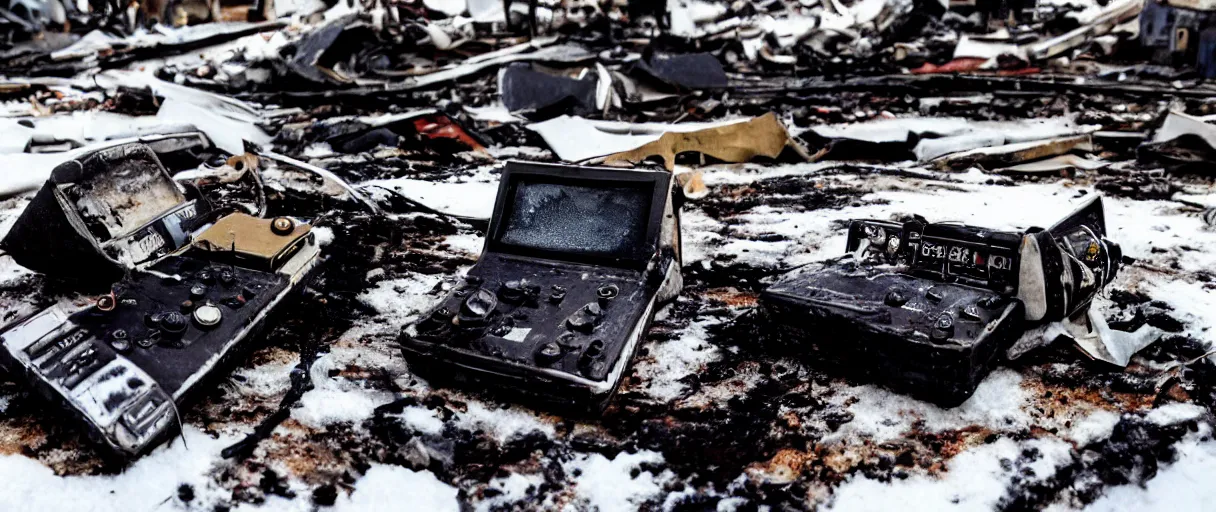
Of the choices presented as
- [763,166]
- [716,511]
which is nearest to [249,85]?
[763,166]

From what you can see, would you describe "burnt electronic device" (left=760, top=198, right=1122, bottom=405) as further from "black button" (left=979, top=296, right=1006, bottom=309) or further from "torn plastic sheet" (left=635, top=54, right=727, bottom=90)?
"torn plastic sheet" (left=635, top=54, right=727, bottom=90)

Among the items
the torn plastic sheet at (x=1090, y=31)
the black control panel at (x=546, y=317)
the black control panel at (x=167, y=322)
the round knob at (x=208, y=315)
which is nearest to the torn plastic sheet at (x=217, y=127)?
the black control panel at (x=167, y=322)

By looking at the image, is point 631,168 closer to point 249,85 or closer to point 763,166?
point 763,166

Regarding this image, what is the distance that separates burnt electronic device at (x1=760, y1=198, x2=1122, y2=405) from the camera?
73.6 inches

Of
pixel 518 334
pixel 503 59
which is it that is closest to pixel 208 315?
pixel 518 334

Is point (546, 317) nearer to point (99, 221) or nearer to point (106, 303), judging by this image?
point (106, 303)

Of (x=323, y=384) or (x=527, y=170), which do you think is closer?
(x=323, y=384)

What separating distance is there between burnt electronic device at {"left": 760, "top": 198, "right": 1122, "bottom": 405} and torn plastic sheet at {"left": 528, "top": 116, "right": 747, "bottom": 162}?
242 centimetres

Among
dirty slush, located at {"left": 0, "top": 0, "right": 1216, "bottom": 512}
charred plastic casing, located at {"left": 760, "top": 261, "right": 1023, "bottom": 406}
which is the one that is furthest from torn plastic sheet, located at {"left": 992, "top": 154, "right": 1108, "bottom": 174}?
charred plastic casing, located at {"left": 760, "top": 261, "right": 1023, "bottom": 406}

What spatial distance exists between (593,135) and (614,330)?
298cm

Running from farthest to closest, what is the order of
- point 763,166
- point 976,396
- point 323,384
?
point 763,166 → point 323,384 → point 976,396

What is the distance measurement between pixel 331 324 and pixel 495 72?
577 cm

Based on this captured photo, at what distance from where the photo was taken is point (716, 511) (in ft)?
5.45

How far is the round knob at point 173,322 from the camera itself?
1.98 meters
